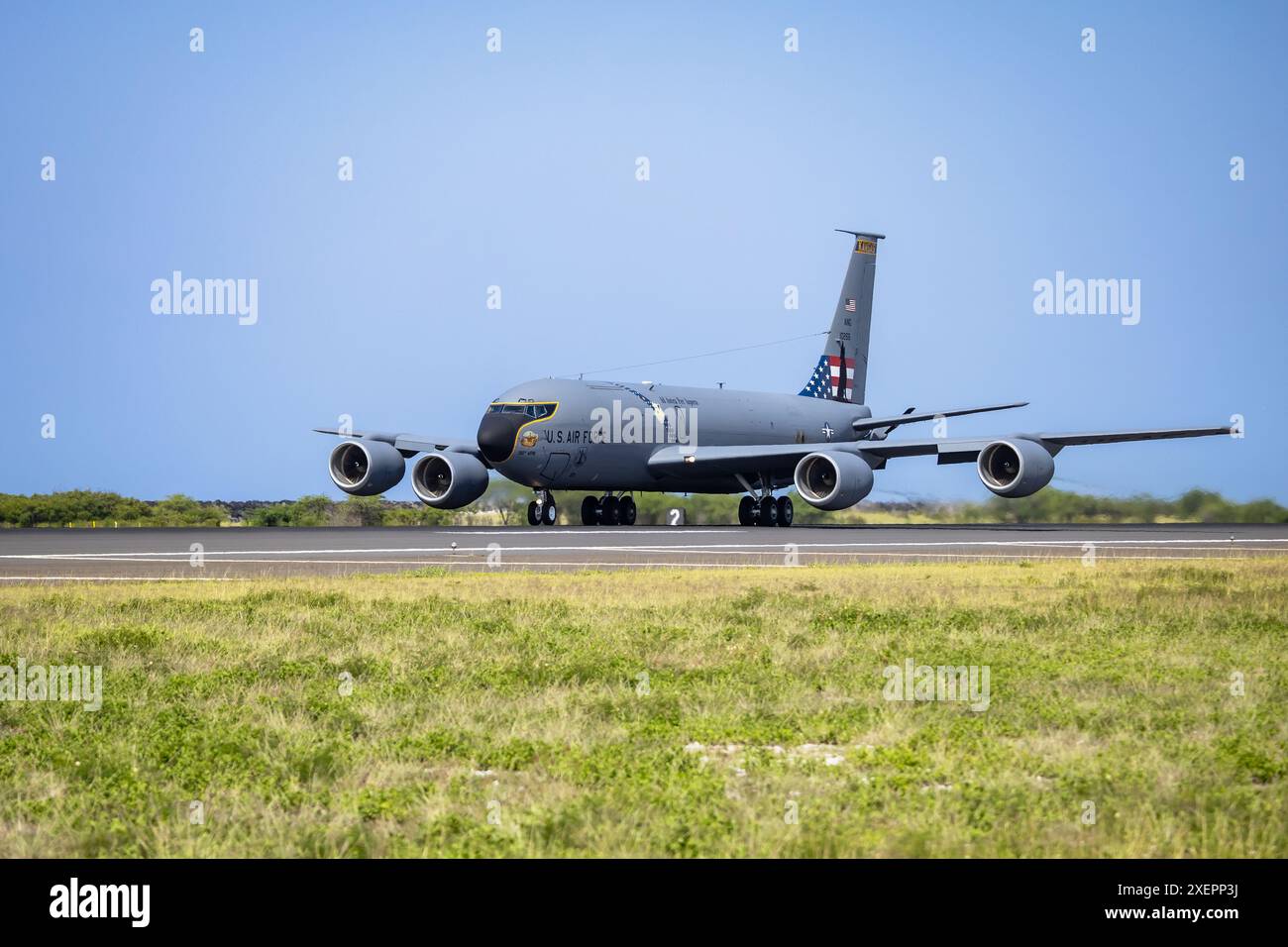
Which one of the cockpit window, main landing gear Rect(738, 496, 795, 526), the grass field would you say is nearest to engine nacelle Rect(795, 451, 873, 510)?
main landing gear Rect(738, 496, 795, 526)

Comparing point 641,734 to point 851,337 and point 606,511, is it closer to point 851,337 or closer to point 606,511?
point 606,511

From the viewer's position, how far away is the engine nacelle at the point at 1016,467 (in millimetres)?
35656

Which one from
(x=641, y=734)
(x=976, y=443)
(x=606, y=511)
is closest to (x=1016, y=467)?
(x=976, y=443)

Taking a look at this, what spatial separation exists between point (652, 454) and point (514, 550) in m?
17.0

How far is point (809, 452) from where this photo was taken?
39156mm

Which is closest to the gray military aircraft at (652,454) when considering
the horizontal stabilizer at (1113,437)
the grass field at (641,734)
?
the horizontal stabilizer at (1113,437)

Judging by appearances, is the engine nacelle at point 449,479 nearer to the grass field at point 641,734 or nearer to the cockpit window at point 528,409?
the cockpit window at point 528,409

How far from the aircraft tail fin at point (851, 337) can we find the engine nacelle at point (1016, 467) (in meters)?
15.0

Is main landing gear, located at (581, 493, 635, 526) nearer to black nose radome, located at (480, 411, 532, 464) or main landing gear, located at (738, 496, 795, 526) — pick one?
main landing gear, located at (738, 496, 795, 526)

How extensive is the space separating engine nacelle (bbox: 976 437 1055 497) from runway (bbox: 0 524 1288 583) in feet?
4.59

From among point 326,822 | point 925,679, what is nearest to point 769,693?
point 925,679

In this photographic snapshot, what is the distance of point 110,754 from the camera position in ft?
22.4
